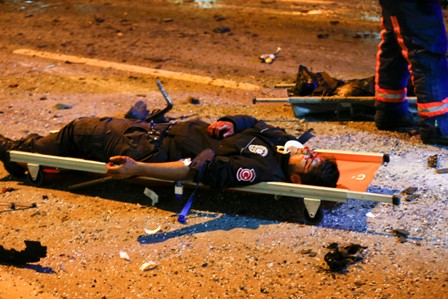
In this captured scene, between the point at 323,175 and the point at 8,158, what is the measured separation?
2.54 meters

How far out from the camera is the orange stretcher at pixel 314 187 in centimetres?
482

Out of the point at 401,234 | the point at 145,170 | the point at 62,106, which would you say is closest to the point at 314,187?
the point at 401,234

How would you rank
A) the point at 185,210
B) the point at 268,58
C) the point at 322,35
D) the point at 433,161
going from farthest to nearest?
the point at 322,35, the point at 268,58, the point at 433,161, the point at 185,210

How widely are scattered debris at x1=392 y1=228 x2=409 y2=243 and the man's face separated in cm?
71

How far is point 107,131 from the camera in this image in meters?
5.48

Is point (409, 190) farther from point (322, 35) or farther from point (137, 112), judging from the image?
point (322, 35)

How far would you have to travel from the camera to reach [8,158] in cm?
575

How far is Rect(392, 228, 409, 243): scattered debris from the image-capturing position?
15.9 ft

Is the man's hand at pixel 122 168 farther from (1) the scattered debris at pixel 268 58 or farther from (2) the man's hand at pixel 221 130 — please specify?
(1) the scattered debris at pixel 268 58

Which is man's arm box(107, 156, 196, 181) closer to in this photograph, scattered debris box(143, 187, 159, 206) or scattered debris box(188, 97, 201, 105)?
scattered debris box(143, 187, 159, 206)

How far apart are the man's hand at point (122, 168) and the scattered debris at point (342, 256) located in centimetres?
145

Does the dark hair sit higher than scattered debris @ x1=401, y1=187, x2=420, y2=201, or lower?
higher

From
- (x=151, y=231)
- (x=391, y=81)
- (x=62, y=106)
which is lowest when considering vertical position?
(x=62, y=106)

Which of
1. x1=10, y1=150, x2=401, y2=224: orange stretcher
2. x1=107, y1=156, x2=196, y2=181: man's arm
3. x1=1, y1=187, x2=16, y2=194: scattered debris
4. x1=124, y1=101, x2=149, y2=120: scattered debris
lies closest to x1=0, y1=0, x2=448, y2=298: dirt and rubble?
x1=1, y1=187, x2=16, y2=194: scattered debris
